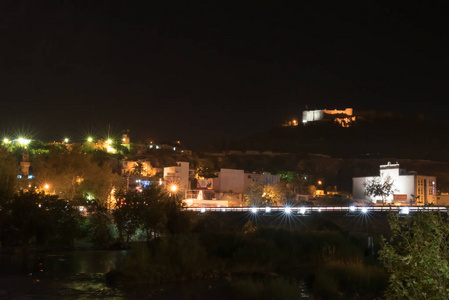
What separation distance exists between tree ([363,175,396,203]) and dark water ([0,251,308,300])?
62032mm

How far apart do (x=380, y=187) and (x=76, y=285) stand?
2752 inches

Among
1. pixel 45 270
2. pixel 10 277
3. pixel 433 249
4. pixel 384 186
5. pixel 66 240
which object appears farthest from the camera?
pixel 384 186

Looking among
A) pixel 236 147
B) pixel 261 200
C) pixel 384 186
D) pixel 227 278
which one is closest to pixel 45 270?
pixel 227 278

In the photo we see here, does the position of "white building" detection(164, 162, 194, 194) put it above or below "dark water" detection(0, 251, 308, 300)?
above

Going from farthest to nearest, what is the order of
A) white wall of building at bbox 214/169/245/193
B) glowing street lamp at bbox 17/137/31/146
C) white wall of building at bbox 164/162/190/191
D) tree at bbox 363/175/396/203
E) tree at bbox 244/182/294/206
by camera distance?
1. glowing street lamp at bbox 17/137/31/146
2. tree at bbox 363/175/396/203
3. white wall of building at bbox 214/169/245/193
4. white wall of building at bbox 164/162/190/191
5. tree at bbox 244/182/294/206

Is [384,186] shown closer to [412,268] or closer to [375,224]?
[375,224]

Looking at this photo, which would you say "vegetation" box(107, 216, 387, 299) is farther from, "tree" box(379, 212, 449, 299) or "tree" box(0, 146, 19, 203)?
"tree" box(0, 146, 19, 203)

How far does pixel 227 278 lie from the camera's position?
88.8 feet

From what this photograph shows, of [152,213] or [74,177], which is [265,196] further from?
[152,213]

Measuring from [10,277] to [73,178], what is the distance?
33.9 m

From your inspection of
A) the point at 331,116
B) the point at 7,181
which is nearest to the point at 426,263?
the point at 7,181

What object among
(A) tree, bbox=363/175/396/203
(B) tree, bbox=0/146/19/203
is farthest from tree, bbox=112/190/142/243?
(A) tree, bbox=363/175/396/203

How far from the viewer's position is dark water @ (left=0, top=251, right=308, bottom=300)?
72.4 feet

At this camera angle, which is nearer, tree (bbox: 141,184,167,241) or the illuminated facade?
tree (bbox: 141,184,167,241)
